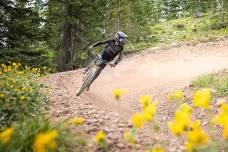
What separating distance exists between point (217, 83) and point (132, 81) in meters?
6.43

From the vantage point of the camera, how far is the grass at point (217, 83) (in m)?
12.0

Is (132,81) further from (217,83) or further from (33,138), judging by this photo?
(33,138)

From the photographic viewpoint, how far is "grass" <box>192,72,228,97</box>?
12.0m

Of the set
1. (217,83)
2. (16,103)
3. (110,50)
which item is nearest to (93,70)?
(110,50)

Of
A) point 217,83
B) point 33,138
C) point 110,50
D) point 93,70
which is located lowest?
point 33,138

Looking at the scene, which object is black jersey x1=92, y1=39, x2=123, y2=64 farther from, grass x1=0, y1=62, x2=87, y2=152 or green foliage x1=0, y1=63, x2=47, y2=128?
grass x1=0, y1=62, x2=87, y2=152

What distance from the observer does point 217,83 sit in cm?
1312

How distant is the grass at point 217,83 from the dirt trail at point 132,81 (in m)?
Answer: 1.31

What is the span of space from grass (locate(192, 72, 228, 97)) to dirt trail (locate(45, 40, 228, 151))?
4.31 feet

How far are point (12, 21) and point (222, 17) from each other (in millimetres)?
27155

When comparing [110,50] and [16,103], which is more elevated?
[110,50]

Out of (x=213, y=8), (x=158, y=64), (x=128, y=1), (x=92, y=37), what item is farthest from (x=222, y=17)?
(x=158, y=64)

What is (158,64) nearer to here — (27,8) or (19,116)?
(27,8)

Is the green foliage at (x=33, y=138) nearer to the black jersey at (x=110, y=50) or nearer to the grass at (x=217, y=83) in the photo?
the grass at (x=217, y=83)
